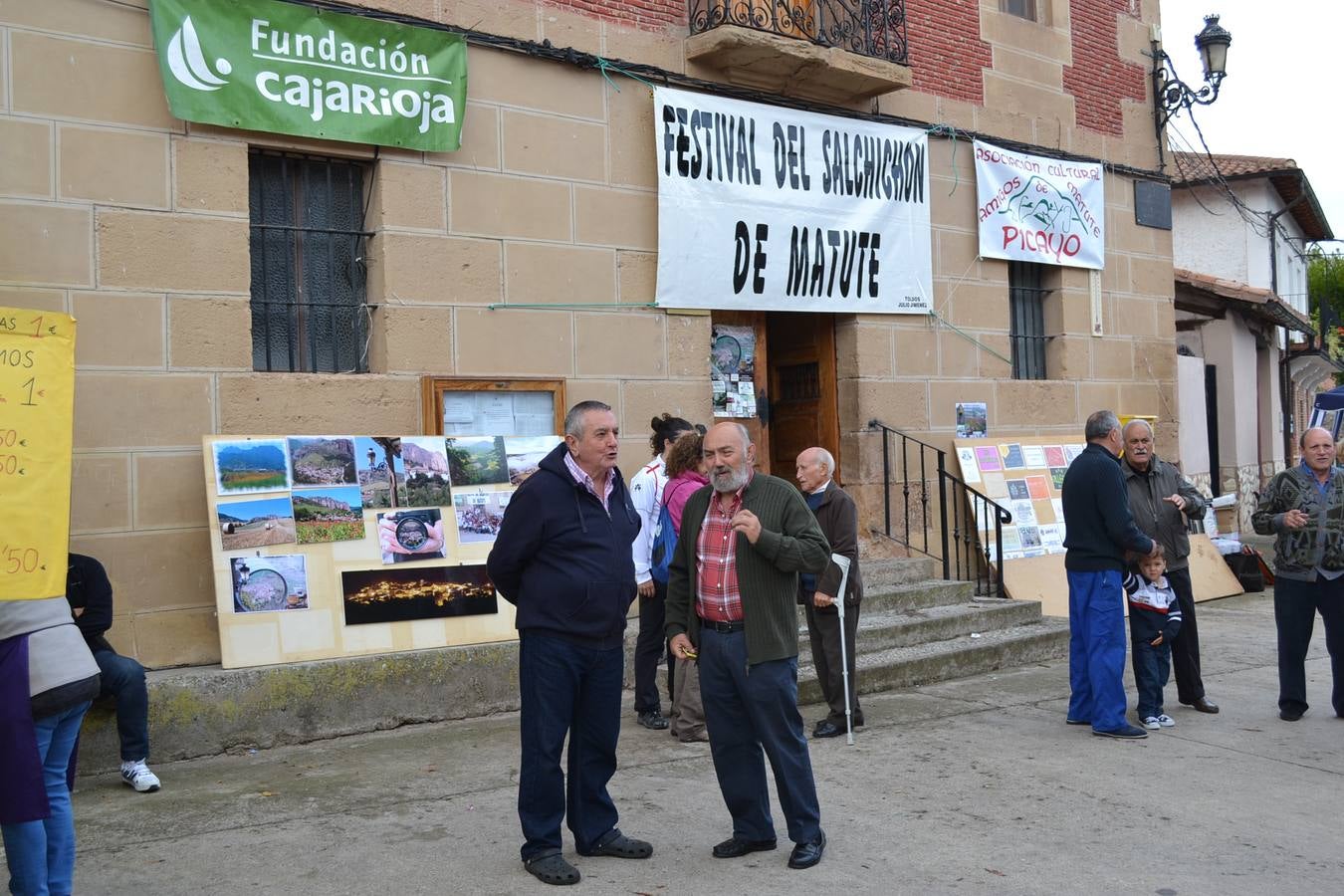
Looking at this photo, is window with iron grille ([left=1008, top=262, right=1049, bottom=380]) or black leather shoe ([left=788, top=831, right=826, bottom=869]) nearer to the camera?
black leather shoe ([left=788, top=831, right=826, bottom=869])

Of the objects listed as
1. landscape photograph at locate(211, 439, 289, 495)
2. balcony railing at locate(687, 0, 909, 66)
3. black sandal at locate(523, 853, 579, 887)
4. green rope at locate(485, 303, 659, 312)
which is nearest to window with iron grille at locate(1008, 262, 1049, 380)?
balcony railing at locate(687, 0, 909, 66)

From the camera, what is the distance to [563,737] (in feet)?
16.0

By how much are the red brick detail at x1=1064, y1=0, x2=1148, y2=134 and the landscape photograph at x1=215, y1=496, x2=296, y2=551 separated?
966 cm

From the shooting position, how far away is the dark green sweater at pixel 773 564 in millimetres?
4848

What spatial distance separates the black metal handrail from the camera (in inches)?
429

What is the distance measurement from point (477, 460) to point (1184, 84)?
10.0m

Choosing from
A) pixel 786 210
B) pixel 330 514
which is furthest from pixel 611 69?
pixel 330 514

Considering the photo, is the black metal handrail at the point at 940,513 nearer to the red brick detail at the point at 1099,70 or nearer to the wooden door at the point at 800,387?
the wooden door at the point at 800,387

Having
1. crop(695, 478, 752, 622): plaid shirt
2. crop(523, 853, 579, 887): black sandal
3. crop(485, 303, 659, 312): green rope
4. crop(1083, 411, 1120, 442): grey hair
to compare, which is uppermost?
crop(485, 303, 659, 312): green rope

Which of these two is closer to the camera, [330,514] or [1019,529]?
[330,514]

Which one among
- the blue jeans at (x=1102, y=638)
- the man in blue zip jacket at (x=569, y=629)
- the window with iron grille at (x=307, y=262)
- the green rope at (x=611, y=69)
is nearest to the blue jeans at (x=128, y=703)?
the window with iron grille at (x=307, y=262)

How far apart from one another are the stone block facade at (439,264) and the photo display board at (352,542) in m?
0.35

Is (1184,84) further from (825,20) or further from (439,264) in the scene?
(439,264)

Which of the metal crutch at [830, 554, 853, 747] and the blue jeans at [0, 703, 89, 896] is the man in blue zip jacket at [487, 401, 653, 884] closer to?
the blue jeans at [0, 703, 89, 896]
